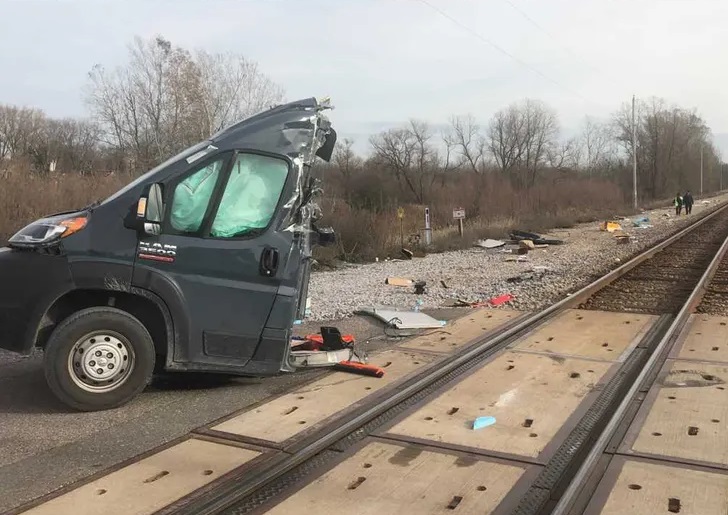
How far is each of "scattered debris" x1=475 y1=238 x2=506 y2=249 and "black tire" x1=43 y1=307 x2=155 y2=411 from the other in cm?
2055

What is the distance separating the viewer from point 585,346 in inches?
291

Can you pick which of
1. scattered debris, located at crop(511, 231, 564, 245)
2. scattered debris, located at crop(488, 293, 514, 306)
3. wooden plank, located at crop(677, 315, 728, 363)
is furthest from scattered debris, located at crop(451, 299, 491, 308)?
scattered debris, located at crop(511, 231, 564, 245)

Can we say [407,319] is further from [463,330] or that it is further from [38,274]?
[38,274]

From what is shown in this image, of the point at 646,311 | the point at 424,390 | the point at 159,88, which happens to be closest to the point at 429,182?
the point at 159,88

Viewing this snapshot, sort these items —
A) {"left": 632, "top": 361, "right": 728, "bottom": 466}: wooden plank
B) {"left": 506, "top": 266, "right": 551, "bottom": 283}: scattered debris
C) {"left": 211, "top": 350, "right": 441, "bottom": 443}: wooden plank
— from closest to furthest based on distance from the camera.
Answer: {"left": 632, "top": 361, "right": 728, "bottom": 466}: wooden plank → {"left": 211, "top": 350, "right": 441, "bottom": 443}: wooden plank → {"left": 506, "top": 266, "right": 551, "bottom": 283}: scattered debris

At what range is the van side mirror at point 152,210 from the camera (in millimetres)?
5141

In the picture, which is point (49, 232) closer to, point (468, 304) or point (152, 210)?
point (152, 210)

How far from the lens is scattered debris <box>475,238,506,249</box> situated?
24.9 m

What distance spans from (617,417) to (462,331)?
353cm

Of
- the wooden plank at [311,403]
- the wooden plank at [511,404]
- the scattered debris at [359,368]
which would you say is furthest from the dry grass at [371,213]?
the wooden plank at [511,404]

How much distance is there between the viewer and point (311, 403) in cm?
536

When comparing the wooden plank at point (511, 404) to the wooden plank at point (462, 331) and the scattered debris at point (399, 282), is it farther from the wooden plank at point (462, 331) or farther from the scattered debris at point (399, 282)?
the scattered debris at point (399, 282)

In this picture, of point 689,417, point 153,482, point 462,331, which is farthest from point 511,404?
point 462,331

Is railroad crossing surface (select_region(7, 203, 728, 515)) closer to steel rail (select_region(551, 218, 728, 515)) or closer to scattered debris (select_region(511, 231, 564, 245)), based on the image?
steel rail (select_region(551, 218, 728, 515))
